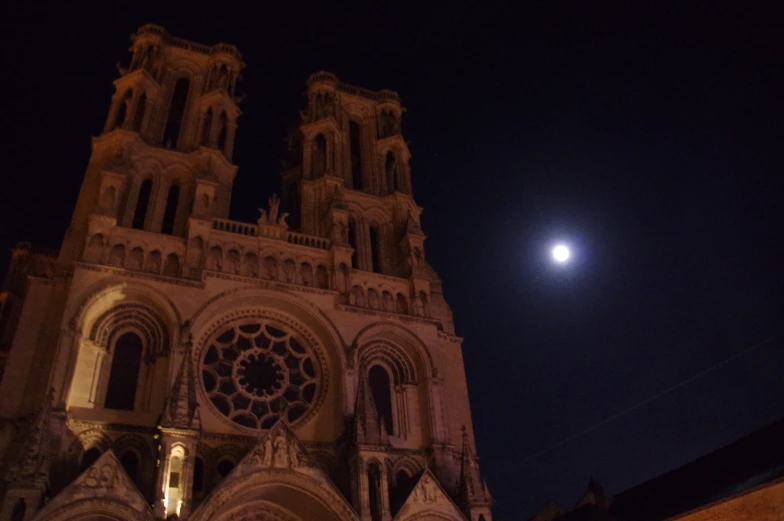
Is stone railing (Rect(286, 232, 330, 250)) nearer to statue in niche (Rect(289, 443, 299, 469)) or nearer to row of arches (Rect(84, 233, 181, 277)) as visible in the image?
row of arches (Rect(84, 233, 181, 277))

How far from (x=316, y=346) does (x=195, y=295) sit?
16.0 feet

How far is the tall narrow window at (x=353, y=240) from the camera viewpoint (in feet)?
96.3

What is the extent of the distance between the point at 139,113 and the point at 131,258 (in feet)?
27.6

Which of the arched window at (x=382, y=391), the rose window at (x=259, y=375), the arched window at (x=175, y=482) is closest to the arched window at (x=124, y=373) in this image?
the rose window at (x=259, y=375)

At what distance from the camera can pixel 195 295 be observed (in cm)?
2400

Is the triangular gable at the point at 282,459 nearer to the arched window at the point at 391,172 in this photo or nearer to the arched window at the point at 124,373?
the arched window at the point at 124,373

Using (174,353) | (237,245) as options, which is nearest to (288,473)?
(174,353)

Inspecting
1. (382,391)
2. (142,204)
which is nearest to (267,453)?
(382,391)

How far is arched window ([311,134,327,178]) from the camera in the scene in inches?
1256

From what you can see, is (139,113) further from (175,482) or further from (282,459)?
(282,459)

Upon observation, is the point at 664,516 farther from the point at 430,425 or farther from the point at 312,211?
the point at 312,211

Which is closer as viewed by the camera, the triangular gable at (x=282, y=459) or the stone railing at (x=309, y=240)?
the triangular gable at (x=282, y=459)

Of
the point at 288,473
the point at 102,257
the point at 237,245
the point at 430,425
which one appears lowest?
the point at 288,473

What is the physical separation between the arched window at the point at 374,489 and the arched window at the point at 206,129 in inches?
621
